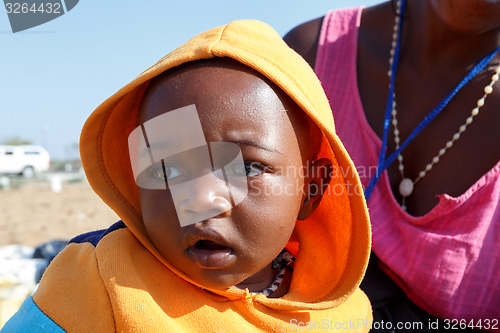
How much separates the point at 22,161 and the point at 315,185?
22.8 meters

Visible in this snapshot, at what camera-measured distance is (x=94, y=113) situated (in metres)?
1.24

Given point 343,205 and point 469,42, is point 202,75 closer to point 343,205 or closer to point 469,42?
point 343,205

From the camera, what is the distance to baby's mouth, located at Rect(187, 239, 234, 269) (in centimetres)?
109

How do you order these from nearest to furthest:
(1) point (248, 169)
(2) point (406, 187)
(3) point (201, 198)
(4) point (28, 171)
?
1. (3) point (201, 198)
2. (1) point (248, 169)
3. (2) point (406, 187)
4. (4) point (28, 171)

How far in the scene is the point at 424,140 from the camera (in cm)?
178

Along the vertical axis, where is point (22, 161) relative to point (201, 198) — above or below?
below

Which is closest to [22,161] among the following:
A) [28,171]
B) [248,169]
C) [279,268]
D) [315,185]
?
[28,171]

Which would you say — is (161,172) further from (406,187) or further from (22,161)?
(22,161)

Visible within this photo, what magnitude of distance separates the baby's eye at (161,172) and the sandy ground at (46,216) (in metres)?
4.20

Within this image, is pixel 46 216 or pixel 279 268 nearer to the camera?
pixel 279 268

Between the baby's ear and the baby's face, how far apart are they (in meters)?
0.17

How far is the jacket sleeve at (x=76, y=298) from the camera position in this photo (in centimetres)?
108

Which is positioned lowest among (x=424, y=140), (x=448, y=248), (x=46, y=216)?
(x=46, y=216)

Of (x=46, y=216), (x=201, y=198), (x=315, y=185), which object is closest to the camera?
(x=201, y=198)
